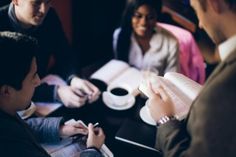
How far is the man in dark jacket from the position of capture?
4.32 feet

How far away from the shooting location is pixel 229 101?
0.83 m

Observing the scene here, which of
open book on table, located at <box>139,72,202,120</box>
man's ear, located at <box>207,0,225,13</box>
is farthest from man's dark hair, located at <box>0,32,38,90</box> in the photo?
man's ear, located at <box>207,0,225,13</box>

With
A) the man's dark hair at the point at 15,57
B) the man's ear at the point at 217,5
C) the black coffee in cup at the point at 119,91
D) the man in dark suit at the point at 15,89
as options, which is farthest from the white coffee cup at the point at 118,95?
the man's ear at the point at 217,5

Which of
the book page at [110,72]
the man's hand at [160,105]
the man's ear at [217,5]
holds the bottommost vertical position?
the book page at [110,72]

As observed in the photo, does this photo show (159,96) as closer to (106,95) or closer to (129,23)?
(106,95)

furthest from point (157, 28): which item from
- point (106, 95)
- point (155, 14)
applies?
point (106, 95)

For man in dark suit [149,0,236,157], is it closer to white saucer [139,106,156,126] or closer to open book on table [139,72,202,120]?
open book on table [139,72,202,120]

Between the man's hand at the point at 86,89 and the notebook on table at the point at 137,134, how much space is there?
19cm

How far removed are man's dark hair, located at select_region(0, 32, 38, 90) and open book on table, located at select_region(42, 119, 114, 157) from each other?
305mm

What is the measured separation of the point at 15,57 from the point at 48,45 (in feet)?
2.34

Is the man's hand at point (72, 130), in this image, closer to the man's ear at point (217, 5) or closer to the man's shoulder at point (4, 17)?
the man's shoulder at point (4, 17)

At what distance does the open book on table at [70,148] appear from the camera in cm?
121

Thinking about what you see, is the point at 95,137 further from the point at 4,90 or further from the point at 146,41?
the point at 146,41

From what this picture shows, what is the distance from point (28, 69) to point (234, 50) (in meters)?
0.57
